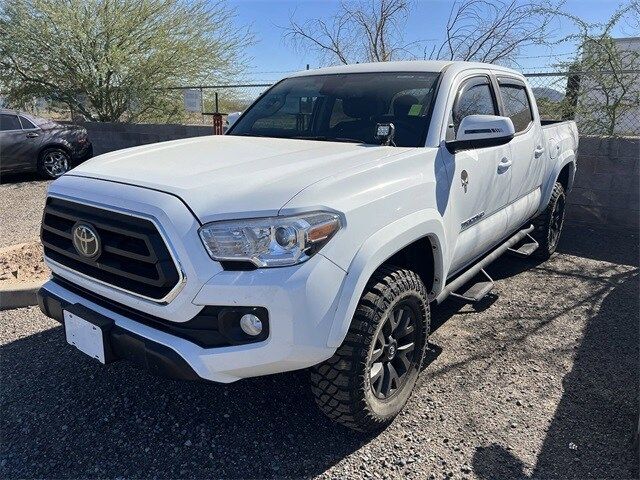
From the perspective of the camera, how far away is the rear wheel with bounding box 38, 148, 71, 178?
9.77 m

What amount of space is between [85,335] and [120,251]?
0.47m

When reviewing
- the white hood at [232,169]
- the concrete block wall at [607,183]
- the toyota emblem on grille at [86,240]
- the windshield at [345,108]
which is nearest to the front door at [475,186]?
the windshield at [345,108]

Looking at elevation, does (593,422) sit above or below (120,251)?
below

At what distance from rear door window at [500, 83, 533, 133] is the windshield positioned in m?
1.13

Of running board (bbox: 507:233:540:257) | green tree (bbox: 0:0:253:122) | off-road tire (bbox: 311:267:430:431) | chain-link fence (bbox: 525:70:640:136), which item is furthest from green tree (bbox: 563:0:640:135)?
green tree (bbox: 0:0:253:122)

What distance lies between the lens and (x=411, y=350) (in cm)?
267

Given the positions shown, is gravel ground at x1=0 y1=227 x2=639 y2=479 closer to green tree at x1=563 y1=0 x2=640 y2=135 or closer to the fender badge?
the fender badge

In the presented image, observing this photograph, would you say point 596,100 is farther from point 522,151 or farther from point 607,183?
point 522,151

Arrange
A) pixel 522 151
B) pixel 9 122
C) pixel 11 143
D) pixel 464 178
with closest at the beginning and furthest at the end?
pixel 464 178 → pixel 522 151 → pixel 11 143 → pixel 9 122

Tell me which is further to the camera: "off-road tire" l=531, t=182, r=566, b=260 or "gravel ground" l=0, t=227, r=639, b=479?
"off-road tire" l=531, t=182, r=566, b=260

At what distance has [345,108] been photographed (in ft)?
10.9

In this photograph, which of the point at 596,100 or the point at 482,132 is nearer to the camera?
the point at 482,132

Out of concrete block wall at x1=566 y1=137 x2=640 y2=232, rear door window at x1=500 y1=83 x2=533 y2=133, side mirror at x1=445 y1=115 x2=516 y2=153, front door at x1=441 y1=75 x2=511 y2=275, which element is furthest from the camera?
concrete block wall at x1=566 y1=137 x2=640 y2=232

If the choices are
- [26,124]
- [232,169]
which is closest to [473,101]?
[232,169]
